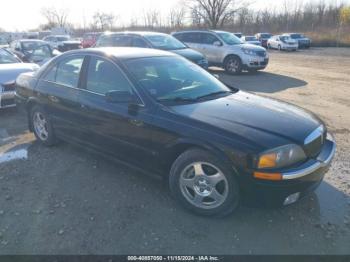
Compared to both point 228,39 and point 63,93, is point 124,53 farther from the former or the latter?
point 228,39

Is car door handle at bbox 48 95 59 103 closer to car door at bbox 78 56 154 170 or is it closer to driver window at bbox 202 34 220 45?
car door at bbox 78 56 154 170

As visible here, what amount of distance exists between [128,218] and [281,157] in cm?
164

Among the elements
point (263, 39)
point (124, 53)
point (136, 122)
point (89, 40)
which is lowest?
point (136, 122)

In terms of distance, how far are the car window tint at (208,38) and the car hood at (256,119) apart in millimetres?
10231

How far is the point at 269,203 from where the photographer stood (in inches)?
117

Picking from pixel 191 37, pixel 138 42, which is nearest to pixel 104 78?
pixel 138 42

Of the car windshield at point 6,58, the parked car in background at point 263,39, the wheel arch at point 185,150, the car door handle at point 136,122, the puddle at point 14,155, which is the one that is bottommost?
the puddle at point 14,155

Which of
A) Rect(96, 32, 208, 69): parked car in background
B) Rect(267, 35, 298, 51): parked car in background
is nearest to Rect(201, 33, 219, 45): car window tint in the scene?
Rect(96, 32, 208, 69): parked car in background

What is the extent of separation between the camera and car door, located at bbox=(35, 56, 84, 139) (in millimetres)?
4398

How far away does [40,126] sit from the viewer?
5.24m

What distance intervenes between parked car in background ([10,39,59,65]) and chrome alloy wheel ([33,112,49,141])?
6488 millimetres

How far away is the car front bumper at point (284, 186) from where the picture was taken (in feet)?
9.41

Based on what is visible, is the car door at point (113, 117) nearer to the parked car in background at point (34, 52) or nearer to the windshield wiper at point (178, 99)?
the windshield wiper at point (178, 99)

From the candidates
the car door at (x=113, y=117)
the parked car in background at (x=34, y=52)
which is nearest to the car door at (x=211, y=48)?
the parked car in background at (x=34, y=52)
